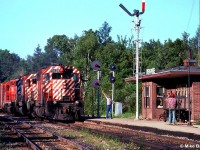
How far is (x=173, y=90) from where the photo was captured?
1115 inches

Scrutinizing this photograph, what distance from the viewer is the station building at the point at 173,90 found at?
2473 centimetres

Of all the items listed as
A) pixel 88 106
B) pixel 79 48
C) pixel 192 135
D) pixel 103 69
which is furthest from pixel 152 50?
pixel 192 135

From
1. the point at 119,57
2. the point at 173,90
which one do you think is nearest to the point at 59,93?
the point at 173,90

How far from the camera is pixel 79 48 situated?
8300cm

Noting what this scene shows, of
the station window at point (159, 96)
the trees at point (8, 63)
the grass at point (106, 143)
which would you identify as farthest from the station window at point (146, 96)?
the trees at point (8, 63)

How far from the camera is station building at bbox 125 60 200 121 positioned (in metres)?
24.7

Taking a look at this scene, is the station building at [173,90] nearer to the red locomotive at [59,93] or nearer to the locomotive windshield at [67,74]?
the red locomotive at [59,93]

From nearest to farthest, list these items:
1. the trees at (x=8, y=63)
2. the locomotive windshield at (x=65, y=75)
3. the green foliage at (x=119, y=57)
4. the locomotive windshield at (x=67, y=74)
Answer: the locomotive windshield at (x=65, y=75) < the locomotive windshield at (x=67, y=74) < the green foliage at (x=119, y=57) < the trees at (x=8, y=63)

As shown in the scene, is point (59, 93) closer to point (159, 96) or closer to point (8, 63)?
point (159, 96)

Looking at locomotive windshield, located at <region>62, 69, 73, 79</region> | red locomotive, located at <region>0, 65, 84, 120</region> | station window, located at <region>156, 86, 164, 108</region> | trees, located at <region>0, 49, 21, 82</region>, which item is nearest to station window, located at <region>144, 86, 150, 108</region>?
station window, located at <region>156, 86, 164, 108</region>

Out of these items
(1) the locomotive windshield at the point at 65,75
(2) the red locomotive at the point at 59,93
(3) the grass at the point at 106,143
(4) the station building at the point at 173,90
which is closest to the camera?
(3) the grass at the point at 106,143

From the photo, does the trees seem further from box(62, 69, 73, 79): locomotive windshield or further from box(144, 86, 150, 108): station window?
box(62, 69, 73, 79): locomotive windshield

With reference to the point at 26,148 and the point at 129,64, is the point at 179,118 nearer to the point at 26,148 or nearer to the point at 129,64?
the point at 26,148

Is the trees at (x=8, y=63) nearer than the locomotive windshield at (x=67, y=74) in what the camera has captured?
No
